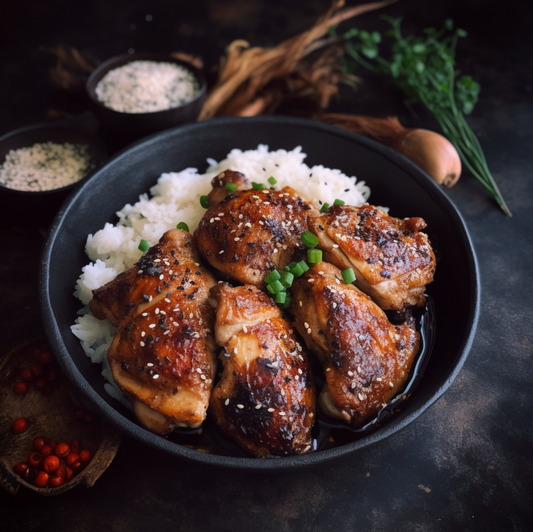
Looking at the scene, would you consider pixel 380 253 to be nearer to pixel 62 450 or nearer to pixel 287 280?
pixel 287 280

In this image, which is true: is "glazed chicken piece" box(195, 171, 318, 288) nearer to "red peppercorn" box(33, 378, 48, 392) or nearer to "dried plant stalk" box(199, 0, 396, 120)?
"red peppercorn" box(33, 378, 48, 392)

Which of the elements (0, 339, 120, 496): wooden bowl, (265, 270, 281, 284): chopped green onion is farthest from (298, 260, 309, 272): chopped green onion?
(0, 339, 120, 496): wooden bowl

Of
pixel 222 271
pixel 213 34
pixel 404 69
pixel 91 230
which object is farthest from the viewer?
pixel 213 34

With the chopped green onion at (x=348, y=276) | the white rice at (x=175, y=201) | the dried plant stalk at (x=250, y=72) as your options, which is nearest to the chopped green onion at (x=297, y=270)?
the chopped green onion at (x=348, y=276)

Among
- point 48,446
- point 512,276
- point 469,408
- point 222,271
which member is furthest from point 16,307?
point 512,276

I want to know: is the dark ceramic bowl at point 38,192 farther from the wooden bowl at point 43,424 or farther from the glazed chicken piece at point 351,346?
the glazed chicken piece at point 351,346

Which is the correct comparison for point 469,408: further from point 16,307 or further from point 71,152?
point 71,152

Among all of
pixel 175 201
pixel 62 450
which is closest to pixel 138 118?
pixel 175 201
